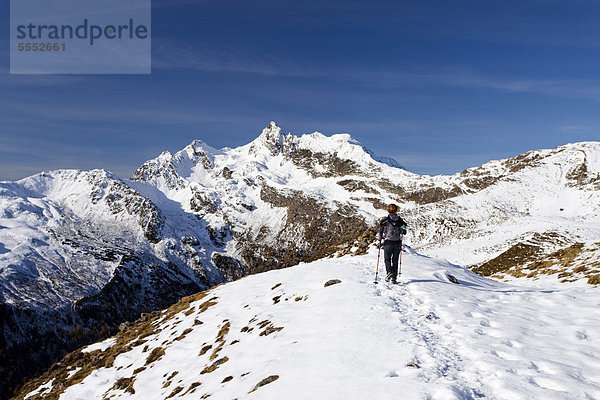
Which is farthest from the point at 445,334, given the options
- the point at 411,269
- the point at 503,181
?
the point at 503,181

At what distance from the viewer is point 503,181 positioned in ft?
494

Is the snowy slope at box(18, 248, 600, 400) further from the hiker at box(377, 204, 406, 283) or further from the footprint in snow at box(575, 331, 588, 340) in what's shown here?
the hiker at box(377, 204, 406, 283)

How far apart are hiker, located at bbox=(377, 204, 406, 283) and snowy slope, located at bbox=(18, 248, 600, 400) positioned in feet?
4.19

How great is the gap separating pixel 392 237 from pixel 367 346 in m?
9.39

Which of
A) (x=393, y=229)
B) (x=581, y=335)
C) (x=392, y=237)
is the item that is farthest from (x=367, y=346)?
(x=393, y=229)

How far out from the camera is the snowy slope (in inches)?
370

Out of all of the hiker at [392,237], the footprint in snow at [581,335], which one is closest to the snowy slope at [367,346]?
the footprint in snow at [581,335]

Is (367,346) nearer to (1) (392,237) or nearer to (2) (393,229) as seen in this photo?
(1) (392,237)

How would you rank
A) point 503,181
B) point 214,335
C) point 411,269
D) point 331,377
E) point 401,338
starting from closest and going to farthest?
point 331,377, point 401,338, point 214,335, point 411,269, point 503,181

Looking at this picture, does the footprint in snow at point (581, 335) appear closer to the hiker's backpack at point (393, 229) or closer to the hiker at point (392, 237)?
the hiker at point (392, 237)

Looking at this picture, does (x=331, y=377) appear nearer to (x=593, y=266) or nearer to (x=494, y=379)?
(x=494, y=379)

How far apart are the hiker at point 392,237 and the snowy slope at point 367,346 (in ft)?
4.19

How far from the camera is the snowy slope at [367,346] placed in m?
9.40

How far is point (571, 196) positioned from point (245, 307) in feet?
474
